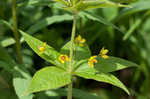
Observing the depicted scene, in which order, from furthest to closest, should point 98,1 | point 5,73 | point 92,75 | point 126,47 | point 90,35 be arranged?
1. point 126,47
2. point 90,35
3. point 5,73
4. point 92,75
5. point 98,1

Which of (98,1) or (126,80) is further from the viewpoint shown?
(126,80)

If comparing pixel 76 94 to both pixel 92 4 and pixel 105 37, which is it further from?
pixel 105 37

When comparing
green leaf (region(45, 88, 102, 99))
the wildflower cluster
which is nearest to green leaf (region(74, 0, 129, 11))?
the wildflower cluster

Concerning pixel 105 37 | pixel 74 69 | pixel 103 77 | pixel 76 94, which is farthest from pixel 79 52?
pixel 105 37

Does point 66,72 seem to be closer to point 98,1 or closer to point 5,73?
point 98,1

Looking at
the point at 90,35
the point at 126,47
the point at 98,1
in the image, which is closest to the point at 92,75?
the point at 98,1

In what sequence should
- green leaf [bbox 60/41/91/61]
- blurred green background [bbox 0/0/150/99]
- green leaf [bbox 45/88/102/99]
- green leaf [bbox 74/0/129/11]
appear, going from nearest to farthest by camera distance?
1. green leaf [bbox 74/0/129/11]
2. green leaf [bbox 60/41/91/61]
3. green leaf [bbox 45/88/102/99]
4. blurred green background [bbox 0/0/150/99]

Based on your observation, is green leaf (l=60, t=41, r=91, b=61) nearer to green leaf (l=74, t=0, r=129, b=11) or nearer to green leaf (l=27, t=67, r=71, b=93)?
green leaf (l=27, t=67, r=71, b=93)

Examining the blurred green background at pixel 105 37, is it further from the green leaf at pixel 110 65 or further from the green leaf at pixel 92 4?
the green leaf at pixel 92 4
